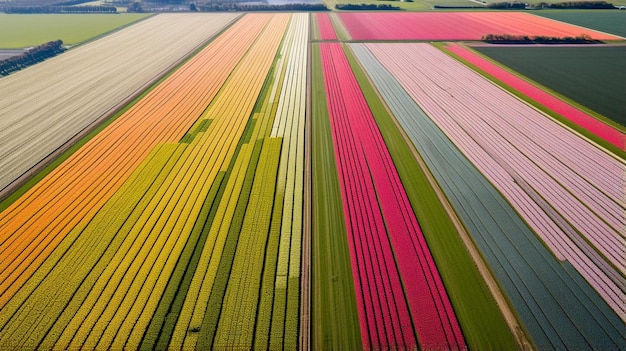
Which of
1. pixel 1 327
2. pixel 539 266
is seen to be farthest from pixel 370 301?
pixel 1 327

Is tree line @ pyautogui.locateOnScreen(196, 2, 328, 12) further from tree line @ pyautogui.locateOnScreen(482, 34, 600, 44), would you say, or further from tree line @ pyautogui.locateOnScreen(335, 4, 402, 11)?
tree line @ pyautogui.locateOnScreen(482, 34, 600, 44)

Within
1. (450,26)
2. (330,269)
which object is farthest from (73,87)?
(450,26)

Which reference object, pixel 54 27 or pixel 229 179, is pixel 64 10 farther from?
pixel 229 179

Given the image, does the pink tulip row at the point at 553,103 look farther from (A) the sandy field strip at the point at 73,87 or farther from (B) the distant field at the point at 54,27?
(B) the distant field at the point at 54,27

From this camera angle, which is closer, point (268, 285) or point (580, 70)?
point (268, 285)

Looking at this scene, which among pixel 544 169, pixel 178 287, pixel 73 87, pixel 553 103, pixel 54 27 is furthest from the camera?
pixel 54 27

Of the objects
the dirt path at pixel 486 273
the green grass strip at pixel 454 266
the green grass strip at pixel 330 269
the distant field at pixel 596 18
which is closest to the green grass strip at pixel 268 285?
the green grass strip at pixel 330 269
